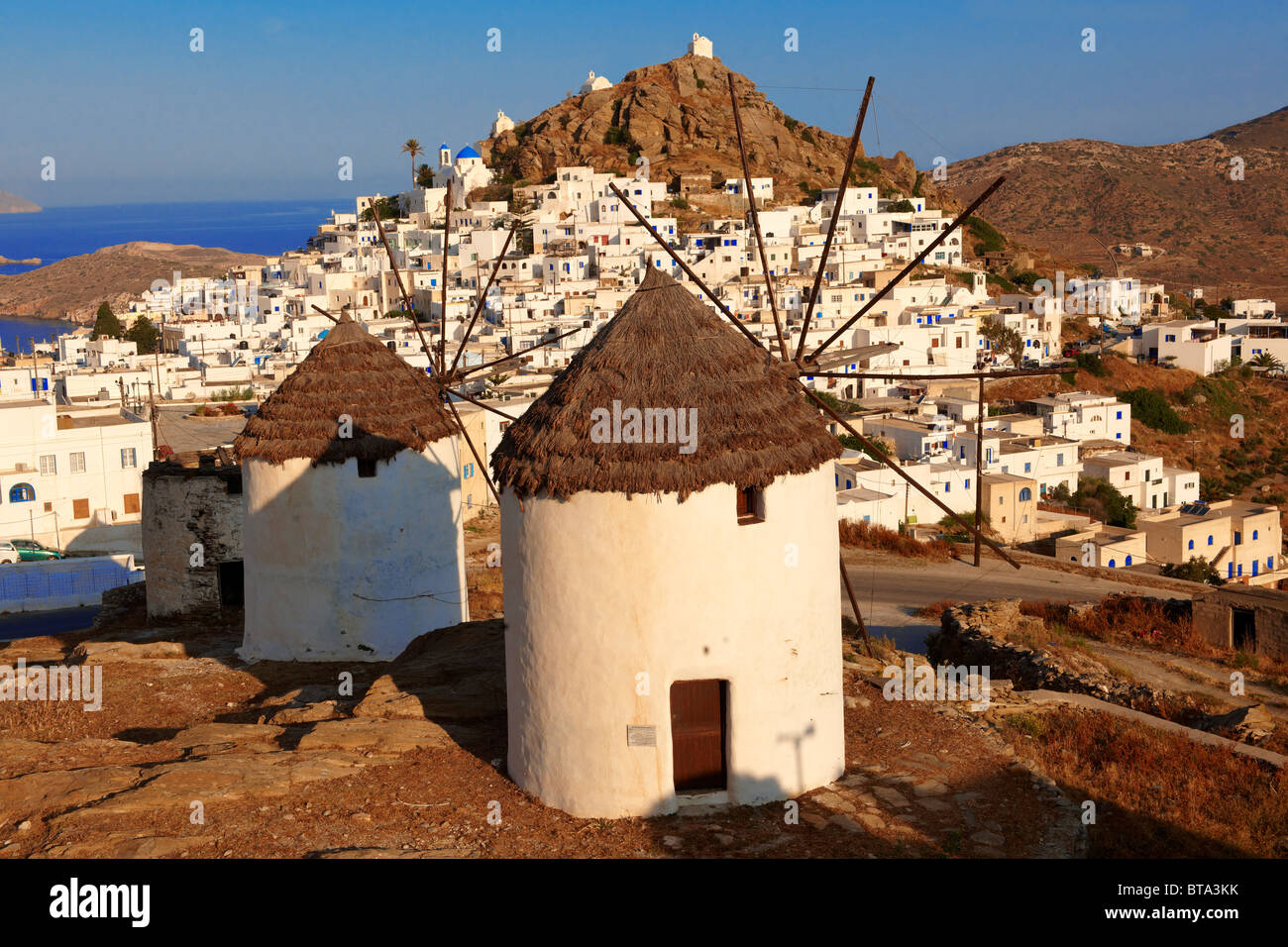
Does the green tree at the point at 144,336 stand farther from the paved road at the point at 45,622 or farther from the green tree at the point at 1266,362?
the green tree at the point at 1266,362

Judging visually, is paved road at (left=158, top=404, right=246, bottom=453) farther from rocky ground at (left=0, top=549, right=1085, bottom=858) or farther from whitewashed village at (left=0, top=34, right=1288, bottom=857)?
rocky ground at (left=0, top=549, right=1085, bottom=858)

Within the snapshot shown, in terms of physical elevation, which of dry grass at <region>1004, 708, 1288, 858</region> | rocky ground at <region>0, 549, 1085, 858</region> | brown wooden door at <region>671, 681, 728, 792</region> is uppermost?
brown wooden door at <region>671, 681, 728, 792</region>

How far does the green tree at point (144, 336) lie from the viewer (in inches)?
2771

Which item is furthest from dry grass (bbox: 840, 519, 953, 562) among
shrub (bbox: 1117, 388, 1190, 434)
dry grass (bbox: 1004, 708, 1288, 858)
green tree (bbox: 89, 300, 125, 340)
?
green tree (bbox: 89, 300, 125, 340)

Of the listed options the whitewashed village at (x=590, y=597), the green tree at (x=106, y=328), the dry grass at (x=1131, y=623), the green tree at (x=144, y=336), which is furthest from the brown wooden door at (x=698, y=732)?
Answer: the green tree at (x=106, y=328)

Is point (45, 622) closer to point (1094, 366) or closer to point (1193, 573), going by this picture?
A: point (1193, 573)

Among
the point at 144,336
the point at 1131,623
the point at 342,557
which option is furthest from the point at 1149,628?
the point at 144,336

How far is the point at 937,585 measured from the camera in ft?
86.1

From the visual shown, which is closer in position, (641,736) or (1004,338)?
(641,736)

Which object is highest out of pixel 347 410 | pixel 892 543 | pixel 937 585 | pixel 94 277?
pixel 94 277

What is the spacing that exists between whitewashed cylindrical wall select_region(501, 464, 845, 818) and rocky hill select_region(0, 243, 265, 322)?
130130 millimetres

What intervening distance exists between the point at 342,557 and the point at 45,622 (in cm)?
1515

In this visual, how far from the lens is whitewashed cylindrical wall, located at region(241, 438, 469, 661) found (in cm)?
1451
